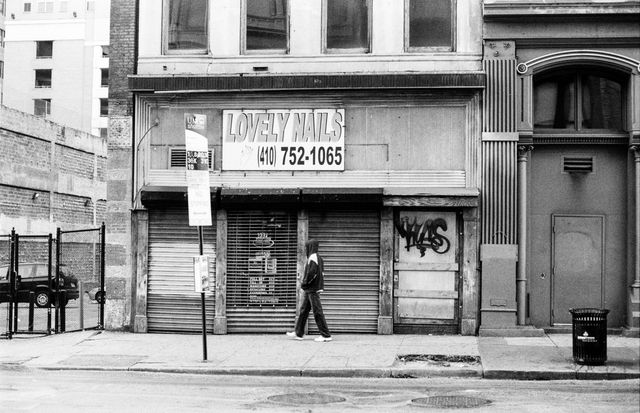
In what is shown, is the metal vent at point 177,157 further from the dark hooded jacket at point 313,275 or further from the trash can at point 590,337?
the trash can at point 590,337

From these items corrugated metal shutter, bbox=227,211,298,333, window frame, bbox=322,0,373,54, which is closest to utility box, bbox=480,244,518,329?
corrugated metal shutter, bbox=227,211,298,333

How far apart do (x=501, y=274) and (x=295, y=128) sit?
5.00 metres

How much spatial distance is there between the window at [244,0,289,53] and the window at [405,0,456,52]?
253 cm

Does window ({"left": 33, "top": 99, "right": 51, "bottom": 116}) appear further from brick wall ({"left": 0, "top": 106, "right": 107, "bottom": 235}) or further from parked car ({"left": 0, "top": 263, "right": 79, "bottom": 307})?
parked car ({"left": 0, "top": 263, "right": 79, "bottom": 307})

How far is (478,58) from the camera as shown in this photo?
58.6 ft

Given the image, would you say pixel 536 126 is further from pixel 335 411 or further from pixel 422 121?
pixel 335 411

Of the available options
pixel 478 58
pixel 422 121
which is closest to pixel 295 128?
pixel 422 121

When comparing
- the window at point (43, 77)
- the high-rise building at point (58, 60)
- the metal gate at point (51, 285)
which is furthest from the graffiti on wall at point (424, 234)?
the window at point (43, 77)

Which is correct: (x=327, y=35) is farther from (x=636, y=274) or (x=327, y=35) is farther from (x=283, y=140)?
(x=636, y=274)

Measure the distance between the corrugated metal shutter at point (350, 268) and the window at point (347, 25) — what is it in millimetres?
3444

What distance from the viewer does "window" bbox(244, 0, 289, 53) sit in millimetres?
18578

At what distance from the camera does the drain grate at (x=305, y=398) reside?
36.4ft

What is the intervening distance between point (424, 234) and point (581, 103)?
4087 millimetres

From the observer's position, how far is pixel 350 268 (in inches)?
709
